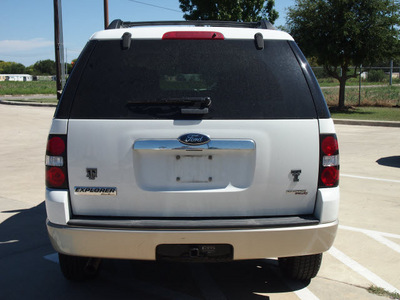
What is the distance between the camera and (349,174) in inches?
324

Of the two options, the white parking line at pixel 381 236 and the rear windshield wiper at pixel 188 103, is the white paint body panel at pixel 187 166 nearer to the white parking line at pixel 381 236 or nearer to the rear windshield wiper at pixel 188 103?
the rear windshield wiper at pixel 188 103

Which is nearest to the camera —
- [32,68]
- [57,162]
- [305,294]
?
[57,162]

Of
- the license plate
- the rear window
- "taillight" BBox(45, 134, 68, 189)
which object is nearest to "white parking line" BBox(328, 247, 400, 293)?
the rear window

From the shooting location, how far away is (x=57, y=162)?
312 centimetres

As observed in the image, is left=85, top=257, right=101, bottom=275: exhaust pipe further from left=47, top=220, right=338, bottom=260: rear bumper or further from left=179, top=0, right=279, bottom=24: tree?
left=179, top=0, right=279, bottom=24: tree

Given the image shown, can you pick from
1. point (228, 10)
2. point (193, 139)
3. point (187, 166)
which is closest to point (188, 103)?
point (193, 139)

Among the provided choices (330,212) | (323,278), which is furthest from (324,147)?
(323,278)

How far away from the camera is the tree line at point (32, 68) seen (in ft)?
504

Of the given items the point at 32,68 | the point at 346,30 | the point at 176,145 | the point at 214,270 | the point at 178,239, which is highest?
the point at 32,68

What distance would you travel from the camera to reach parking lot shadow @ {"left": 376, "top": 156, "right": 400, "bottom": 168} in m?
9.14

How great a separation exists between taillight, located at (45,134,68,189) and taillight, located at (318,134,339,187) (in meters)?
1.70

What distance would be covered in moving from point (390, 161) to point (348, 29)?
41.8 feet

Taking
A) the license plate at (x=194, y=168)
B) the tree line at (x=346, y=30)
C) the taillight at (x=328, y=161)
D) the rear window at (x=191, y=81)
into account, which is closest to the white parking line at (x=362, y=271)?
the taillight at (x=328, y=161)

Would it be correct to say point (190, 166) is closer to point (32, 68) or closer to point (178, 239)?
point (178, 239)
